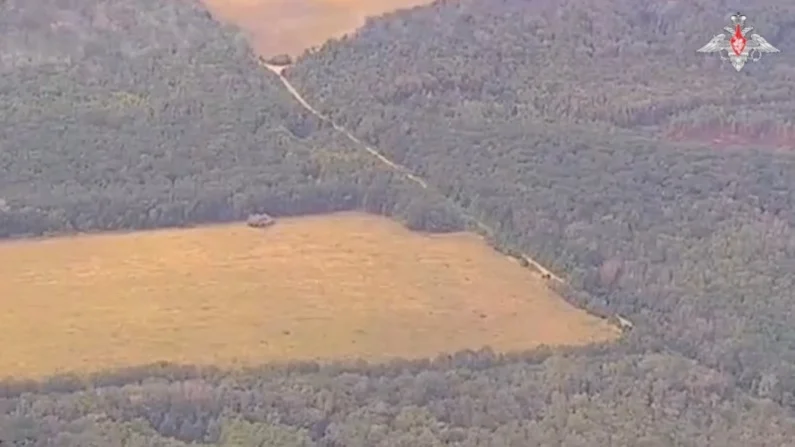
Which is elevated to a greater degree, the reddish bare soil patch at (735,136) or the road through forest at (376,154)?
the reddish bare soil patch at (735,136)

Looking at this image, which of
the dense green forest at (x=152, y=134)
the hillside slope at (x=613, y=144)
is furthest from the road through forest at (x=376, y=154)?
the dense green forest at (x=152, y=134)

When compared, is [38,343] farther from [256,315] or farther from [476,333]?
[476,333]

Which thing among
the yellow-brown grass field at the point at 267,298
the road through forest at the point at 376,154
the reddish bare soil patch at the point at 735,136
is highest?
the reddish bare soil patch at the point at 735,136

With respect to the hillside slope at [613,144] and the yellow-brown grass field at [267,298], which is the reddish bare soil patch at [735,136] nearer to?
the hillside slope at [613,144]

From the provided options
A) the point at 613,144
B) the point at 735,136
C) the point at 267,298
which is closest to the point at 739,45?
the point at 735,136

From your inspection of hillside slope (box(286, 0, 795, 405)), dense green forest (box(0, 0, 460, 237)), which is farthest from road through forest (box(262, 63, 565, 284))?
dense green forest (box(0, 0, 460, 237))

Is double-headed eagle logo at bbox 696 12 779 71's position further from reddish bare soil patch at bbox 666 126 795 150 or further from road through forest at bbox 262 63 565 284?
road through forest at bbox 262 63 565 284

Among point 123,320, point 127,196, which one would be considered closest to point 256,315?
point 123,320
